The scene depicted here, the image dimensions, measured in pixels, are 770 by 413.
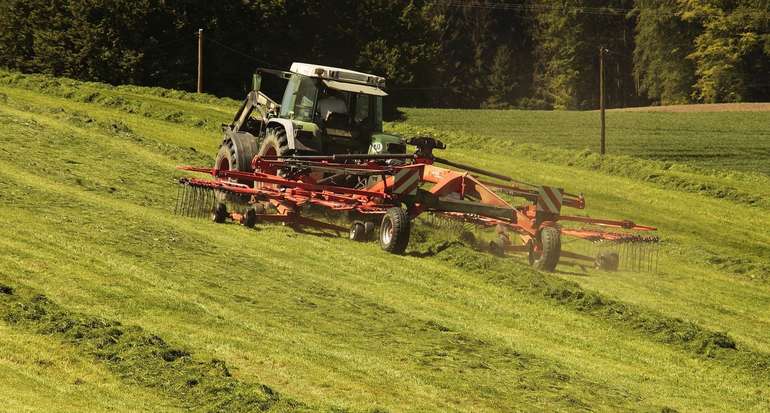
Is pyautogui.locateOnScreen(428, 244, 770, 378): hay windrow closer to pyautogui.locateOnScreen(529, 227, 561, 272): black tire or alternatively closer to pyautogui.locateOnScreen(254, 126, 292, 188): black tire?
pyautogui.locateOnScreen(529, 227, 561, 272): black tire

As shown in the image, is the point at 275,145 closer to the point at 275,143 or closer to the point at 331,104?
the point at 275,143

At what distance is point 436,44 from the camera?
220 ft

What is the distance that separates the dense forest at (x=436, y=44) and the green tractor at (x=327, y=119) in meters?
32.3

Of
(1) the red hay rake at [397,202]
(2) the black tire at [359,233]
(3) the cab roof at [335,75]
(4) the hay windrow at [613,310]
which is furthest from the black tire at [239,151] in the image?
(4) the hay windrow at [613,310]

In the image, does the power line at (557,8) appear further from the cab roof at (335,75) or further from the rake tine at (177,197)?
the cab roof at (335,75)

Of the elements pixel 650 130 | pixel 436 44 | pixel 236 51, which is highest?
pixel 436 44

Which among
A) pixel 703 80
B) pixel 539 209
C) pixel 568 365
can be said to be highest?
pixel 703 80

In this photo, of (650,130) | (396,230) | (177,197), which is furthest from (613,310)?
(650,130)

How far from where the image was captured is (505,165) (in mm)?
31141

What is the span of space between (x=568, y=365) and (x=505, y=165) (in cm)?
1922

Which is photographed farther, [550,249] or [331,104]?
[331,104]

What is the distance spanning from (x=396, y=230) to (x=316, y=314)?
3.94 meters

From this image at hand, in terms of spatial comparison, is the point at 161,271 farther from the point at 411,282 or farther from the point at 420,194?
the point at 420,194

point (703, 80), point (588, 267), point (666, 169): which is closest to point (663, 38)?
point (703, 80)
